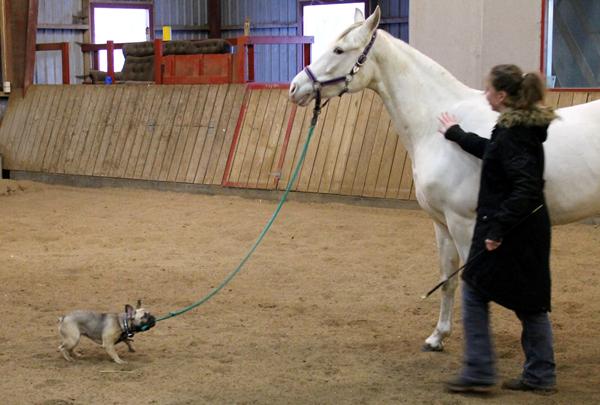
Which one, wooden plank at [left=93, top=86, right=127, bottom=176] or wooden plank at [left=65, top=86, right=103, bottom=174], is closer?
wooden plank at [left=93, top=86, right=127, bottom=176]

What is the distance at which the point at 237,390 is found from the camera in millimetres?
4363

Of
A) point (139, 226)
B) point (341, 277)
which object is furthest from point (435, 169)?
point (139, 226)

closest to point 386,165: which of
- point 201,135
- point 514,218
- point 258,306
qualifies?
point 201,135

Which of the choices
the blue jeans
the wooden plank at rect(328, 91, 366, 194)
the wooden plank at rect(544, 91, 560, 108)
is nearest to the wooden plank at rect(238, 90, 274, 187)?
the wooden plank at rect(328, 91, 366, 194)

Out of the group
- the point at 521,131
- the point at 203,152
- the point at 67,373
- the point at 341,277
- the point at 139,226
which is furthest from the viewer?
the point at 203,152

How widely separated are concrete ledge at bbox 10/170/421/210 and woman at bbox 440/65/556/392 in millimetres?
6063

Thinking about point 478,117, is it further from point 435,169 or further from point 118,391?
point 118,391

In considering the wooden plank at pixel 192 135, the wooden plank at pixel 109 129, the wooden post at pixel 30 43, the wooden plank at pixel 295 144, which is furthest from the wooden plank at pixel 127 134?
the wooden plank at pixel 295 144

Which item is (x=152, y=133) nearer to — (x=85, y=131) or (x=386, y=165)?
(x=85, y=131)

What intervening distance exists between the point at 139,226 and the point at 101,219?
0.78 metres

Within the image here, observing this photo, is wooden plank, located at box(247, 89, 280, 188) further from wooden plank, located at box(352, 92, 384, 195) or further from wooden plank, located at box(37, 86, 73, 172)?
wooden plank, located at box(37, 86, 73, 172)

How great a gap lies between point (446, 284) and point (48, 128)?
10689mm

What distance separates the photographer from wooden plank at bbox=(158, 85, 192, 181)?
12.7m

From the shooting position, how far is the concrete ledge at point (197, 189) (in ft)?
35.0
